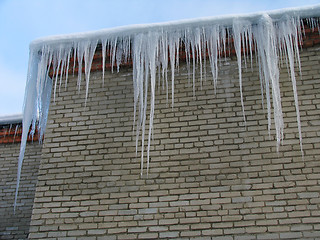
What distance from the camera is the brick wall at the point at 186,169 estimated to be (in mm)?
3273

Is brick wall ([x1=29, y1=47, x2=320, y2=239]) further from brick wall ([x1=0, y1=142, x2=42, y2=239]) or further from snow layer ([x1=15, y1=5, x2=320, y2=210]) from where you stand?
brick wall ([x1=0, y1=142, x2=42, y2=239])

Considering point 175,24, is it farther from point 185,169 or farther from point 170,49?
point 185,169

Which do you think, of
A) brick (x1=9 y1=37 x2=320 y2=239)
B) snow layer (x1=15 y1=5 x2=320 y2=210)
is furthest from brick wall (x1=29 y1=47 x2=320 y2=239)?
snow layer (x1=15 y1=5 x2=320 y2=210)

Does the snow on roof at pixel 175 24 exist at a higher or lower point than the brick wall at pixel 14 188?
higher

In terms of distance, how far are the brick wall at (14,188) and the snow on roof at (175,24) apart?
2.20 meters

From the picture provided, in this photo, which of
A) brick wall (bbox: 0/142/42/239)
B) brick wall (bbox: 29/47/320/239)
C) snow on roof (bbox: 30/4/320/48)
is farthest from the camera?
brick wall (bbox: 0/142/42/239)

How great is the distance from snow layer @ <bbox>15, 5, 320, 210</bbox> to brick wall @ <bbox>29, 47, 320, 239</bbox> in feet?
0.44

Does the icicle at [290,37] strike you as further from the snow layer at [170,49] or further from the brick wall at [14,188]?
the brick wall at [14,188]

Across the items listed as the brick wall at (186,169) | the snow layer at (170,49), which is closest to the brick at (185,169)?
the brick wall at (186,169)

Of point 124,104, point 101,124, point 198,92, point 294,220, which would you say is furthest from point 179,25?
point 294,220

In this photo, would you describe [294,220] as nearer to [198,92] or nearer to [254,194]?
[254,194]

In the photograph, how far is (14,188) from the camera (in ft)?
18.3

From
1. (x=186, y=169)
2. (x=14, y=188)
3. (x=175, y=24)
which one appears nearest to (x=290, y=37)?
(x=175, y=24)

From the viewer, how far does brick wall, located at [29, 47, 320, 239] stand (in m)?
3.27
